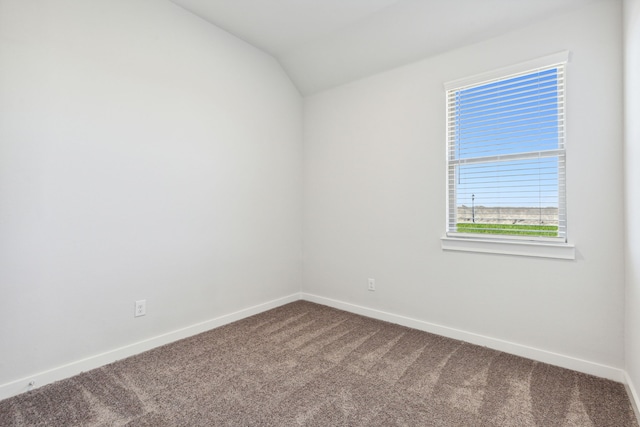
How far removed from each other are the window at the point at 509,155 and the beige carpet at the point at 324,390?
992mm

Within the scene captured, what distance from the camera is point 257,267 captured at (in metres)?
3.31

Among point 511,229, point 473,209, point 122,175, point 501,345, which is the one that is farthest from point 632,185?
point 122,175

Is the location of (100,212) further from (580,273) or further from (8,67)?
(580,273)

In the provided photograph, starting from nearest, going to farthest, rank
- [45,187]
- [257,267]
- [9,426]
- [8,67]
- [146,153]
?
[9,426] → [8,67] → [45,187] → [146,153] → [257,267]

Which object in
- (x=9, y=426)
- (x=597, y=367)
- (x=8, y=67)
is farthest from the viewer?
(x=597, y=367)

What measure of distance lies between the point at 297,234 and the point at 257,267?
0.69 metres

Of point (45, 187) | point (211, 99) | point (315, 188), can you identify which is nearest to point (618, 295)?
point (315, 188)

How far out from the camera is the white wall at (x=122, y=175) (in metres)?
1.88

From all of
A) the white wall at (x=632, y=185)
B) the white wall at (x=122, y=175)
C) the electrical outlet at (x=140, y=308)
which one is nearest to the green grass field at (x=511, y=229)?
the white wall at (x=632, y=185)

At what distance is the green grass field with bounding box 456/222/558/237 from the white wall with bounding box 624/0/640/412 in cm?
42

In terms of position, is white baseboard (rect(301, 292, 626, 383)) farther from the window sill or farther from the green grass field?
the green grass field

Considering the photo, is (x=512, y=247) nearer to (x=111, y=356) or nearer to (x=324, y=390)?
(x=324, y=390)

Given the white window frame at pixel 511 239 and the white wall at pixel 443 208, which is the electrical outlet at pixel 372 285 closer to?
the white wall at pixel 443 208

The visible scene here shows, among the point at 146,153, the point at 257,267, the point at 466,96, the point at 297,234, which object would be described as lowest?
the point at 257,267
